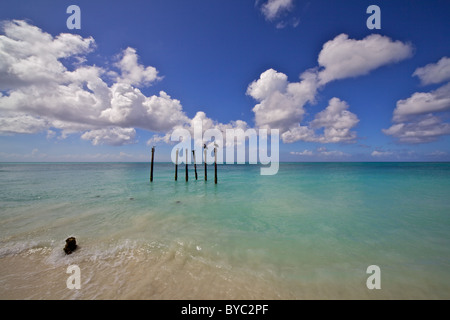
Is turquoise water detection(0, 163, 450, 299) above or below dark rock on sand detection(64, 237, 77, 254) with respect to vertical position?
below

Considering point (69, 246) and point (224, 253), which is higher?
point (69, 246)

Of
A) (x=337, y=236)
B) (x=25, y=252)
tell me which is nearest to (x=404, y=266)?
(x=337, y=236)

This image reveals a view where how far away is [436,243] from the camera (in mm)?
6789

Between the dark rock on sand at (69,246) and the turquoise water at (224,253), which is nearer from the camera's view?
the turquoise water at (224,253)

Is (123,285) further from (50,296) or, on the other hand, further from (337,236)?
(337,236)

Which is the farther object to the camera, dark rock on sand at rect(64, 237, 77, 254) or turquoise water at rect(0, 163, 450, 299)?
dark rock on sand at rect(64, 237, 77, 254)

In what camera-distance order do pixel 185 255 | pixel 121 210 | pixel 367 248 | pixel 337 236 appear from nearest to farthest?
pixel 185 255
pixel 367 248
pixel 337 236
pixel 121 210

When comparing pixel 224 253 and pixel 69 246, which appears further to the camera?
pixel 224 253

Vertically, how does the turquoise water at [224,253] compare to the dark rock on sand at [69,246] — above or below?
below
